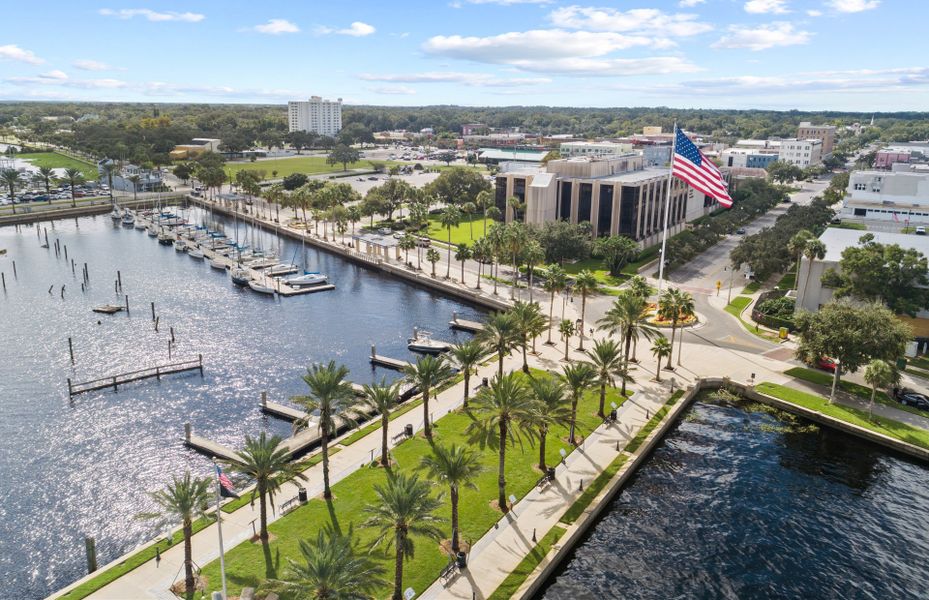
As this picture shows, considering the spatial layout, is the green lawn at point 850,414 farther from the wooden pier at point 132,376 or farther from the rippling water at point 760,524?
the wooden pier at point 132,376

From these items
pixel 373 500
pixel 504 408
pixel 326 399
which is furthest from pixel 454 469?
pixel 326 399

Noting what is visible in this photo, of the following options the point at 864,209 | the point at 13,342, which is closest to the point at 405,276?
the point at 13,342

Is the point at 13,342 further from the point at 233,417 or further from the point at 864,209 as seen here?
the point at 864,209

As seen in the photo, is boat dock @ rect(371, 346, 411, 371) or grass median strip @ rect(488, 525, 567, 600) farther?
boat dock @ rect(371, 346, 411, 371)

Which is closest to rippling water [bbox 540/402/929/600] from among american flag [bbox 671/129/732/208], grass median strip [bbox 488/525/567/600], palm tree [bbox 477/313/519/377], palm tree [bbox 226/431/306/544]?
grass median strip [bbox 488/525/567/600]

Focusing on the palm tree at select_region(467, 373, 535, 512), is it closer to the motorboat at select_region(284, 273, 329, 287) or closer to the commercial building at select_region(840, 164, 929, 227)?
the motorboat at select_region(284, 273, 329, 287)

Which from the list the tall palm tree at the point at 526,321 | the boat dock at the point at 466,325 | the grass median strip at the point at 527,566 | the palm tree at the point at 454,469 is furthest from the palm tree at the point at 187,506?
the boat dock at the point at 466,325

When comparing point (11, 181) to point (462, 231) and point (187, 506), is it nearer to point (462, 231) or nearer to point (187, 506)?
point (462, 231)
